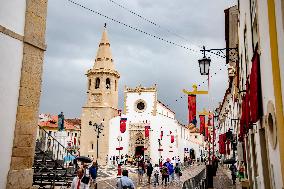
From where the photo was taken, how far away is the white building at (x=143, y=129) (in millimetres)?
50781

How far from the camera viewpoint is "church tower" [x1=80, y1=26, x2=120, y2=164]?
50.6m

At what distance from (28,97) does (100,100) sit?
44465 mm

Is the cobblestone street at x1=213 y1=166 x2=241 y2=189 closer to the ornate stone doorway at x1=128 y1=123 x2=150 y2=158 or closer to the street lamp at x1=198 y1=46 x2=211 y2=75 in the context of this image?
the street lamp at x1=198 y1=46 x2=211 y2=75

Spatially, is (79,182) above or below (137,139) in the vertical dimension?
below

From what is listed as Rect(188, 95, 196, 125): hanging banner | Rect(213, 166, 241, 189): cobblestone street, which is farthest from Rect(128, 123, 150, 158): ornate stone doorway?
Rect(188, 95, 196, 125): hanging banner

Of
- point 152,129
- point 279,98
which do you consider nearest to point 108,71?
point 152,129

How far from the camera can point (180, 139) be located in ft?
194

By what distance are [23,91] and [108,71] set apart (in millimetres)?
44674

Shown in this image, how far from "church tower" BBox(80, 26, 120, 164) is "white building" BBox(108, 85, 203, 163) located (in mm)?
1697

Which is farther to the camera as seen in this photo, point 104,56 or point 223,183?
point 104,56

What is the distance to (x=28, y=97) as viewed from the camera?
837 centimetres

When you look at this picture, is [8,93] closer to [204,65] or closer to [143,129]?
[204,65]

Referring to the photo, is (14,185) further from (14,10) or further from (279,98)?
(279,98)

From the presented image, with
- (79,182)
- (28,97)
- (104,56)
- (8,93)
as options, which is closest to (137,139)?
(104,56)
